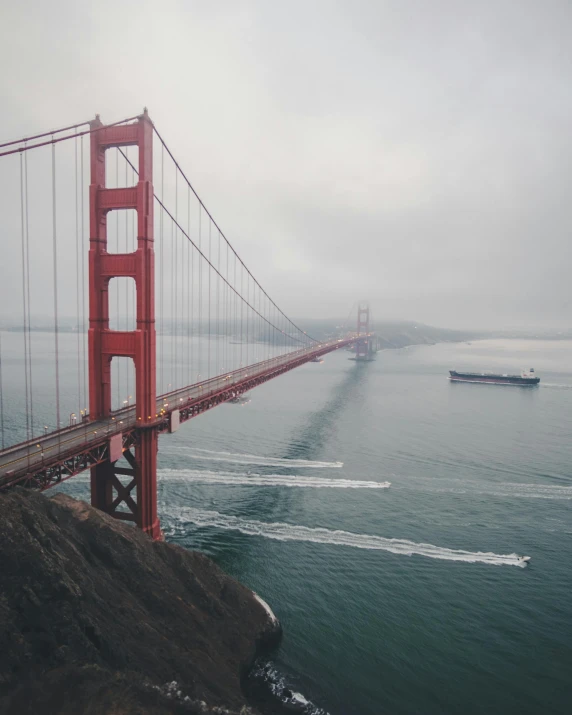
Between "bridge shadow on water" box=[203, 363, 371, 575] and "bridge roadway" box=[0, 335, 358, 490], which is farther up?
"bridge roadway" box=[0, 335, 358, 490]

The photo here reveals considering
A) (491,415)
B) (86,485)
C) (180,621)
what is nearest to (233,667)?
(180,621)

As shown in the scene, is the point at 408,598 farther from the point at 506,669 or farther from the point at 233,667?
the point at 233,667

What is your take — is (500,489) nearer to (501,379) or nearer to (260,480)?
(260,480)

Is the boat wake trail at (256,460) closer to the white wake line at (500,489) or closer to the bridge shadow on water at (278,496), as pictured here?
the bridge shadow on water at (278,496)

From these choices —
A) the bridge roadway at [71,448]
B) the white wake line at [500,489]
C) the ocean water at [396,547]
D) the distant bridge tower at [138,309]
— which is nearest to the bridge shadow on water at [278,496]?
the ocean water at [396,547]

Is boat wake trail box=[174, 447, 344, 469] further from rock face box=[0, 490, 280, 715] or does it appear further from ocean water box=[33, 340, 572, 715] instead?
rock face box=[0, 490, 280, 715]

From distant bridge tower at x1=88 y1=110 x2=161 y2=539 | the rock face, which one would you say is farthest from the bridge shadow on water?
the rock face
